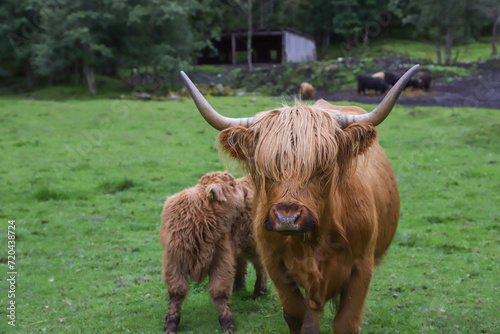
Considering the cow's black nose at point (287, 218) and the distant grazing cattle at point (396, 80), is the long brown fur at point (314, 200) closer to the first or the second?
the cow's black nose at point (287, 218)

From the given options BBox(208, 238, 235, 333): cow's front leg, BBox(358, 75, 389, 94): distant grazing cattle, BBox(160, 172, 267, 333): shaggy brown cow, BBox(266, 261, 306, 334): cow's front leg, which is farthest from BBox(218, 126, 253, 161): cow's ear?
BBox(358, 75, 389, 94): distant grazing cattle

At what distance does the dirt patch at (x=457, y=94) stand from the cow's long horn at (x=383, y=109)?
17.2m

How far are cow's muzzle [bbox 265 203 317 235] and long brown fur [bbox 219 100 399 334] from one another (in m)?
0.05

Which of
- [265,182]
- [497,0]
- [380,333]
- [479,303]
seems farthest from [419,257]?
[497,0]

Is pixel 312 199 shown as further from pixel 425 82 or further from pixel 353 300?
pixel 425 82

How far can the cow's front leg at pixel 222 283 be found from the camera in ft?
16.3

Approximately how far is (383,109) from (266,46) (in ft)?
149

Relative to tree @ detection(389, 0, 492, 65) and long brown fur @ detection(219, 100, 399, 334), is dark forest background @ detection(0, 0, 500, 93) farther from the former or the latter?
long brown fur @ detection(219, 100, 399, 334)

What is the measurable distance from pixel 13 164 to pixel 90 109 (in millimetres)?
8911

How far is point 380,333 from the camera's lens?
494 centimetres

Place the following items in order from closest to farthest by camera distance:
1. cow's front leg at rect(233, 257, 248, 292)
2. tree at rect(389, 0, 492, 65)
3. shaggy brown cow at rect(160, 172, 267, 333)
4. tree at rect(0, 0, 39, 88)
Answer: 1. shaggy brown cow at rect(160, 172, 267, 333)
2. cow's front leg at rect(233, 257, 248, 292)
3. tree at rect(0, 0, 39, 88)
4. tree at rect(389, 0, 492, 65)

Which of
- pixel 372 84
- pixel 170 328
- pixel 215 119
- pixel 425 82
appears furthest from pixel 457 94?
pixel 215 119

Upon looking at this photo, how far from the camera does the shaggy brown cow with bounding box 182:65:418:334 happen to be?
3260mm

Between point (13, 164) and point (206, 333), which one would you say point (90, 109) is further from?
point (206, 333)
